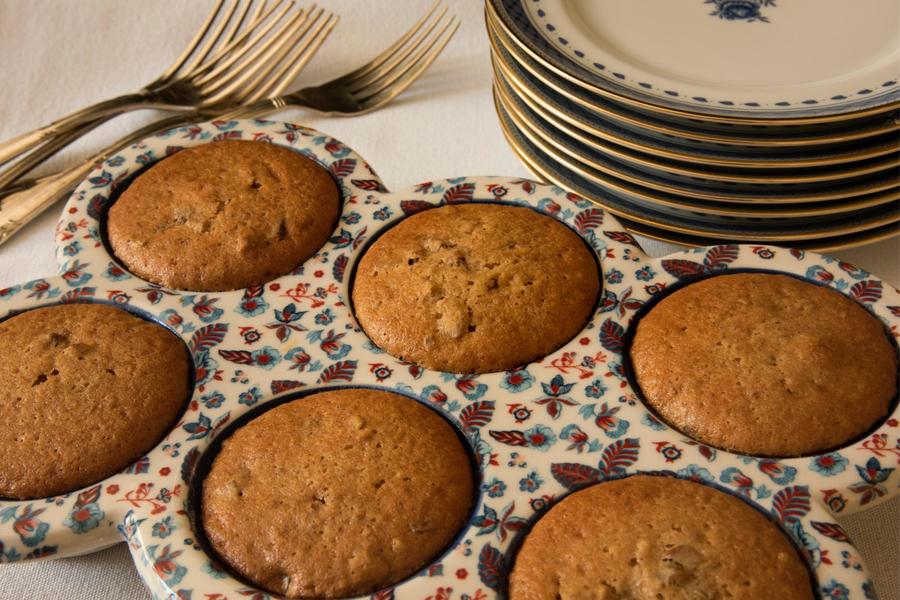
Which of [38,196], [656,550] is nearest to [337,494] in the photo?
[656,550]

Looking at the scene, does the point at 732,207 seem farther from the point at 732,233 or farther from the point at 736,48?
the point at 736,48

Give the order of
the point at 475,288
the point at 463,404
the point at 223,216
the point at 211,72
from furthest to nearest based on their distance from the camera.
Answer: the point at 211,72
the point at 223,216
the point at 475,288
the point at 463,404

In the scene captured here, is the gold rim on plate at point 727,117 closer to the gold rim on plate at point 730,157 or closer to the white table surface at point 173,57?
the gold rim on plate at point 730,157

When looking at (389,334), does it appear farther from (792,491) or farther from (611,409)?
(792,491)

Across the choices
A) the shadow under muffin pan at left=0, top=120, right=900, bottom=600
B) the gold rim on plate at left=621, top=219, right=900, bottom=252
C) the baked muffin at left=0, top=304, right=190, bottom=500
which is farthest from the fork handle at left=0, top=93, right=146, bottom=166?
the gold rim on plate at left=621, top=219, right=900, bottom=252

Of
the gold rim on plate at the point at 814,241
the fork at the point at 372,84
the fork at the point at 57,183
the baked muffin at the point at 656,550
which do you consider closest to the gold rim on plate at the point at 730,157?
the gold rim on plate at the point at 814,241

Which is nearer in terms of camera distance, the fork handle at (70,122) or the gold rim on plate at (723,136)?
the gold rim on plate at (723,136)
